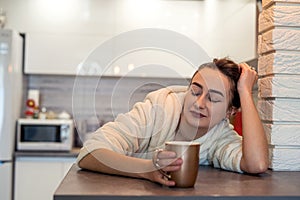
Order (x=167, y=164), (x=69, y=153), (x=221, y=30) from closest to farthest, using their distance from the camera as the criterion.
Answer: (x=167, y=164)
(x=221, y=30)
(x=69, y=153)

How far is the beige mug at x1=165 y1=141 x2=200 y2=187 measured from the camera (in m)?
0.82

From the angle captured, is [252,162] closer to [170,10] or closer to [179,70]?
[179,70]

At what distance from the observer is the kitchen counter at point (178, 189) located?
2.44 feet

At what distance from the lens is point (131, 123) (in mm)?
1044

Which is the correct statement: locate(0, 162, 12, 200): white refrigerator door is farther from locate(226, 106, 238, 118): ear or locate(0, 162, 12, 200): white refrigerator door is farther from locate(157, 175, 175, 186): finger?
locate(157, 175, 175, 186): finger

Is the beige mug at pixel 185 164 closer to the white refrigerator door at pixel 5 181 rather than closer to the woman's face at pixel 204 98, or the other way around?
the woman's face at pixel 204 98

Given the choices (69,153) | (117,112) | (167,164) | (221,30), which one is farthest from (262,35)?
(69,153)

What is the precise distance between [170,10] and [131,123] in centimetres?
218

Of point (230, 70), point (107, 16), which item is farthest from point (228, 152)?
point (107, 16)

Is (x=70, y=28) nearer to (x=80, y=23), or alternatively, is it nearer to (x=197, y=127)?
(x=80, y=23)

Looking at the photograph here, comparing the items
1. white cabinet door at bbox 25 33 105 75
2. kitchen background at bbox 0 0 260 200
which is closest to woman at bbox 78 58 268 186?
kitchen background at bbox 0 0 260 200

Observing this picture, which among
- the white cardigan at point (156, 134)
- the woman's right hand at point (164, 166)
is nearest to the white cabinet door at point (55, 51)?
the white cardigan at point (156, 134)

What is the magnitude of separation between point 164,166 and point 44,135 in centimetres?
219

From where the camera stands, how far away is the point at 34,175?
279 centimetres
